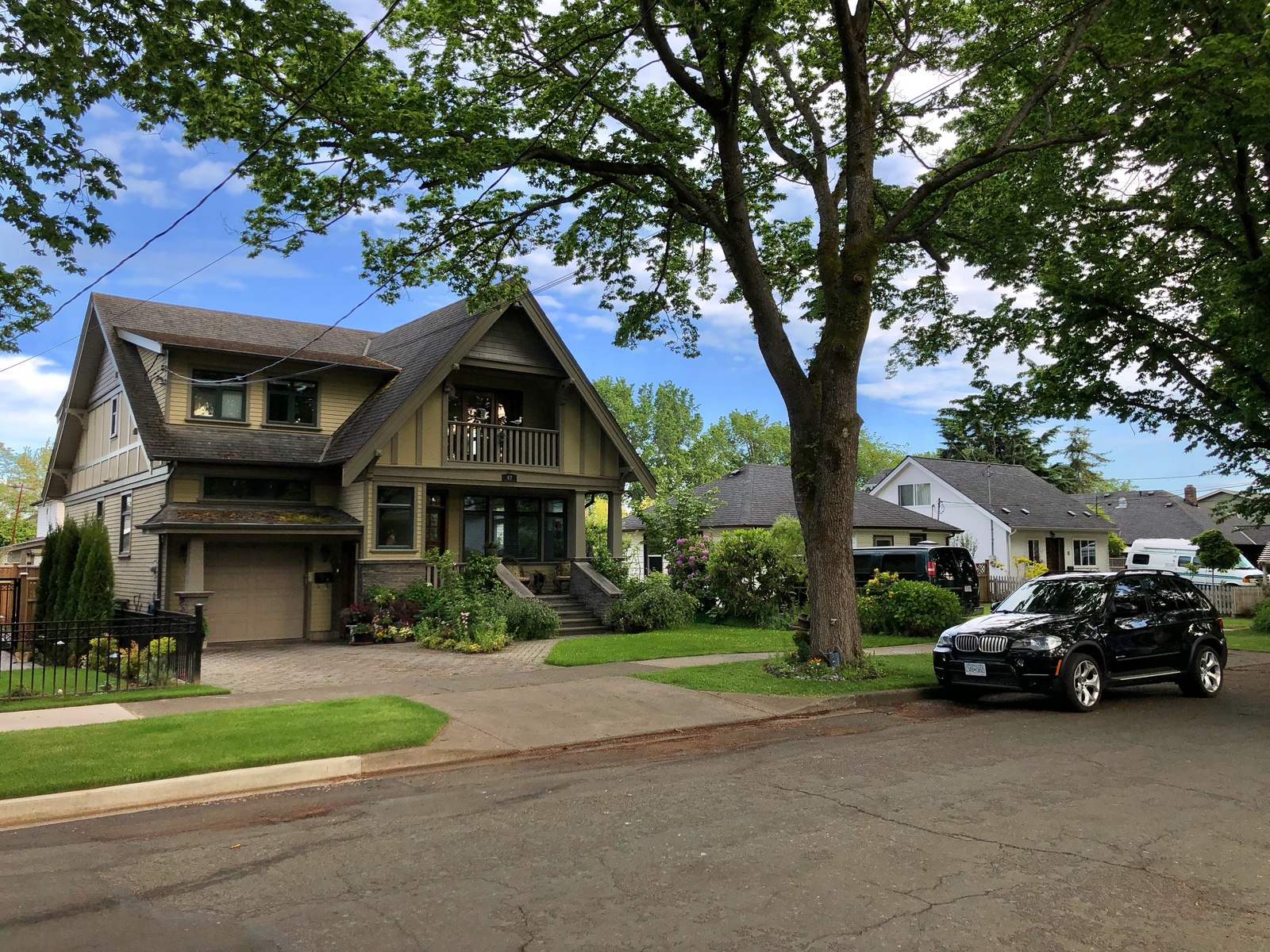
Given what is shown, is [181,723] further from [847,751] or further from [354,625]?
[354,625]

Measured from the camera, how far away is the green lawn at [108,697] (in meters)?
10.5

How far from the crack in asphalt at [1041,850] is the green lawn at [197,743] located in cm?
447

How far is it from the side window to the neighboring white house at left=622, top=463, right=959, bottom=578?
70.5ft

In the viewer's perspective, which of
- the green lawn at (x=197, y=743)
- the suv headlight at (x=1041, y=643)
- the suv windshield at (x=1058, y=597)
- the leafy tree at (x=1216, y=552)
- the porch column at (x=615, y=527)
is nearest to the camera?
the green lawn at (x=197, y=743)

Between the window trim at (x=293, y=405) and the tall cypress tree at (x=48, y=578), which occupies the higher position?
the window trim at (x=293, y=405)

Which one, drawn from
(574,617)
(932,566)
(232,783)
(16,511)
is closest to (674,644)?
(574,617)

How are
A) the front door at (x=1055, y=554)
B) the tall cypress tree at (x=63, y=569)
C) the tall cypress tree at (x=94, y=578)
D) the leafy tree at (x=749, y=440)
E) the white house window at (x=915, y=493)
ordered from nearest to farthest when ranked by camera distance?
the tall cypress tree at (x=94, y=578) < the tall cypress tree at (x=63, y=569) < the front door at (x=1055, y=554) < the white house window at (x=915, y=493) < the leafy tree at (x=749, y=440)

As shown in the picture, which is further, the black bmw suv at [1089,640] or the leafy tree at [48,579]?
the leafy tree at [48,579]

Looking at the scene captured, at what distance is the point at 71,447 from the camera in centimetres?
2666

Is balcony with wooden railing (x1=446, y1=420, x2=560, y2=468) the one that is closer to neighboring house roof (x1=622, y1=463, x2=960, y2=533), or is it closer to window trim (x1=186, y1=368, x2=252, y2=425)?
window trim (x1=186, y1=368, x2=252, y2=425)

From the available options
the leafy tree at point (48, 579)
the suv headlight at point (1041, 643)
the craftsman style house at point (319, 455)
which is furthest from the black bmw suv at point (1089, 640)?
the leafy tree at point (48, 579)

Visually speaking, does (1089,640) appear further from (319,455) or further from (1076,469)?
(1076,469)

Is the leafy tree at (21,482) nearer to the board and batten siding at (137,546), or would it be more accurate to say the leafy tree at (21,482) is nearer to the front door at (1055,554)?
the board and batten siding at (137,546)

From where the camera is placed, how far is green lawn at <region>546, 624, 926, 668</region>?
15141 millimetres
